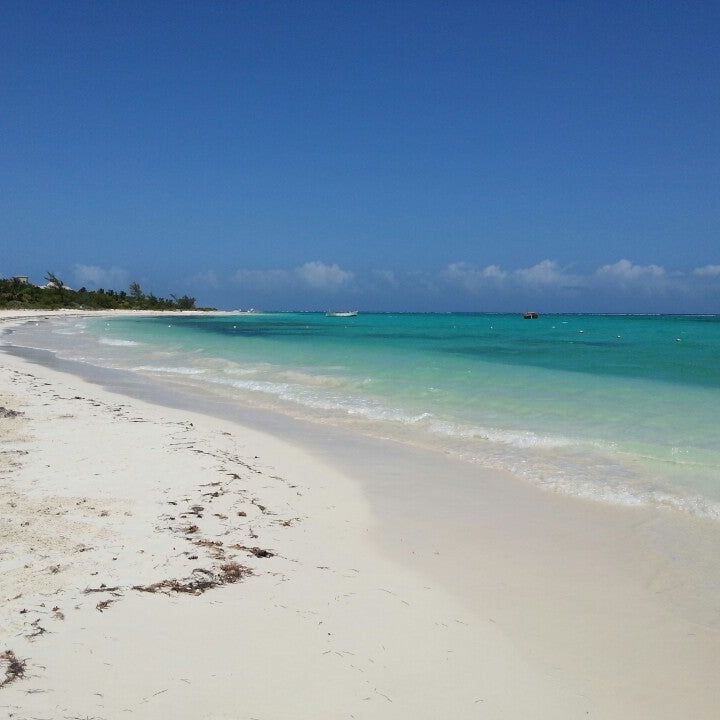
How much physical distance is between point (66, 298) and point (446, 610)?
3635 inches

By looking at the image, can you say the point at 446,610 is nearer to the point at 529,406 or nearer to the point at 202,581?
the point at 202,581

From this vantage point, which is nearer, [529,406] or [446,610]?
[446,610]

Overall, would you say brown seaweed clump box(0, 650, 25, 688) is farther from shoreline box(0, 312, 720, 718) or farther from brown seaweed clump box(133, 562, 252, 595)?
brown seaweed clump box(133, 562, 252, 595)

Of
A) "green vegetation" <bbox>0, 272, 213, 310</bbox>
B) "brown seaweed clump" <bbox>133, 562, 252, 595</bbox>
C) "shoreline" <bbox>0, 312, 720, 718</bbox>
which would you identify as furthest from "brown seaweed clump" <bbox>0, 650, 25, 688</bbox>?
"green vegetation" <bbox>0, 272, 213, 310</bbox>

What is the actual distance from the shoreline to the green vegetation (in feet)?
245

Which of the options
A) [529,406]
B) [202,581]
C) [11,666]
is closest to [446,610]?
[202,581]

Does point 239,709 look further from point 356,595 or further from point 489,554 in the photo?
point 489,554

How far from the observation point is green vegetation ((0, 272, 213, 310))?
2808 inches

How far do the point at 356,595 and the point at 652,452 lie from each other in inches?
235

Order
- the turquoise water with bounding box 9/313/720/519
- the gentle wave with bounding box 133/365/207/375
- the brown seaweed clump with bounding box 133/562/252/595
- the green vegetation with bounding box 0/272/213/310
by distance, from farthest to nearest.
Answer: the green vegetation with bounding box 0/272/213/310 < the gentle wave with bounding box 133/365/207/375 < the turquoise water with bounding box 9/313/720/519 < the brown seaweed clump with bounding box 133/562/252/595

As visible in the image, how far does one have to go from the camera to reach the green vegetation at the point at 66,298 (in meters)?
71.3

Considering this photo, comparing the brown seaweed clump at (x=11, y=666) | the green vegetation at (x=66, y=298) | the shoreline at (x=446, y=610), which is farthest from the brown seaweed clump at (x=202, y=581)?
the green vegetation at (x=66, y=298)

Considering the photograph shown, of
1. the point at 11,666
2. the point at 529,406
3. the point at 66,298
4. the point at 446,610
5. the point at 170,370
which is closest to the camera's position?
the point at 11,666

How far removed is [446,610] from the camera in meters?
3.50
